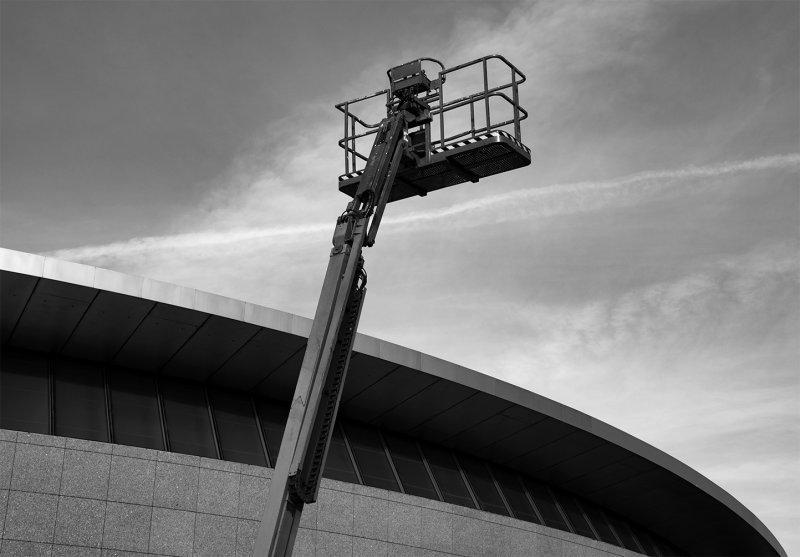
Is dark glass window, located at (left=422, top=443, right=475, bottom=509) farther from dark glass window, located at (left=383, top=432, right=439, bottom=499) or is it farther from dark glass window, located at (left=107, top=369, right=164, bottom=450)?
dark glass window, located at (left=107, top=369, right=164, bottom=450)

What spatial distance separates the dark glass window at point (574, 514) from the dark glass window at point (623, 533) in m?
1.96

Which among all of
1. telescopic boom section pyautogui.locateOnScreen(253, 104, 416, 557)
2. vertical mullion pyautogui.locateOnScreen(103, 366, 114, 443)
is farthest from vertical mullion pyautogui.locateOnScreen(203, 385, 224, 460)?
telescopic boom section pyautogui.locateOnScreen(253, 104, 416, 557)

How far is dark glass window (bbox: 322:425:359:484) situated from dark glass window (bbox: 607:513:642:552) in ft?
35.3

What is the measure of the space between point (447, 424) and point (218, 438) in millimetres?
5793

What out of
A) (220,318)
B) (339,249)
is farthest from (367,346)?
(339,249)

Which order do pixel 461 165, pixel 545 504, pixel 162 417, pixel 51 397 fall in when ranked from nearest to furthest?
pixel 461 165 < pixel 51 397 < pixel 162 417 < pixel 545 504

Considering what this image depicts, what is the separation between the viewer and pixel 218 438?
65.4 feet

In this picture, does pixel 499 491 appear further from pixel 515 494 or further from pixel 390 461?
pixel 390 461

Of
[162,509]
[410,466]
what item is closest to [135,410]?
[162,509]

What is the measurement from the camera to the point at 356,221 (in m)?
10.7

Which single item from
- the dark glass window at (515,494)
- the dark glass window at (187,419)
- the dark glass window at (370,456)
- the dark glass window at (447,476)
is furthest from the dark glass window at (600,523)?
the dark glass window at (187,419)

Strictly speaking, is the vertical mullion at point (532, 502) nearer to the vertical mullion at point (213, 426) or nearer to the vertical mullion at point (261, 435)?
the vertical mullion at point (261, 435)

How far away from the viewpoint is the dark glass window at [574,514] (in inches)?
1065

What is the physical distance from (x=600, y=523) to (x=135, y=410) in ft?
46.7
